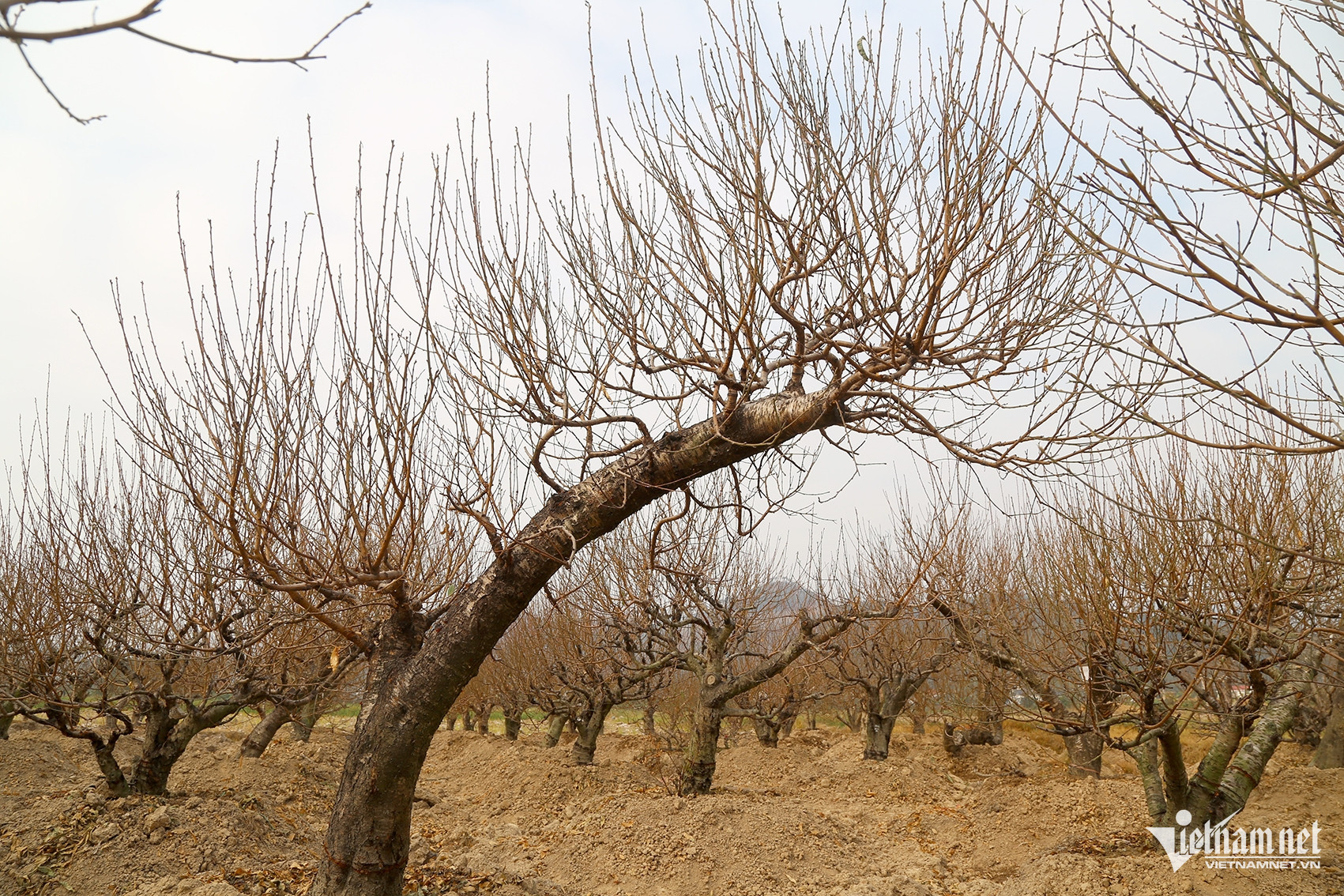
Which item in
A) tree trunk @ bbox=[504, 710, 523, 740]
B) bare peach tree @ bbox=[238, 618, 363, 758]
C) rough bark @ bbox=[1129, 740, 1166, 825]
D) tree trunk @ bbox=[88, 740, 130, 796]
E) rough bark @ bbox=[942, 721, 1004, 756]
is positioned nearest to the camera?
bare peach tree @ bbox=[238, 618, 363, 758]

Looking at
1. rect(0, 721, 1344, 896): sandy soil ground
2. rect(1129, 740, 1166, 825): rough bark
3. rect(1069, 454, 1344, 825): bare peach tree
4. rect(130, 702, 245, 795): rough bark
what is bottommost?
rect(0, 721, 1344, 896): sandy soil ground

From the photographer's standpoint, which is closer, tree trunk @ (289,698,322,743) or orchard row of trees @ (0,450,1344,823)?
orchard row of trees @ (0,450,1344,823)

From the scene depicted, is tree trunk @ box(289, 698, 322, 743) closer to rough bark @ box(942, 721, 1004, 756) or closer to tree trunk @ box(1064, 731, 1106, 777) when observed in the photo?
rough bark @ box(942, 721, 1004, 756)

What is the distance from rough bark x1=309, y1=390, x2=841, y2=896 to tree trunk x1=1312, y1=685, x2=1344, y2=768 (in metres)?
8.68

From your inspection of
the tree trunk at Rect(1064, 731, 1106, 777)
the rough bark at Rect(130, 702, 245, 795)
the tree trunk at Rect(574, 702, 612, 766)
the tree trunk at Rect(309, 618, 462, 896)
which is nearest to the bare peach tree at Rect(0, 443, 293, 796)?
the rough bark at Rect(130, 702, 245, 795)

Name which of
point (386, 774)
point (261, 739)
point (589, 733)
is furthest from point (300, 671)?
point (386, 774)

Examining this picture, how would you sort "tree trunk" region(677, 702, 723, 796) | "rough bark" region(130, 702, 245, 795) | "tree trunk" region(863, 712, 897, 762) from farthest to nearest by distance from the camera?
"tree trunk" region(863, 712, 897, 762)
"tree trunk" region(677, 702, 723, 796)
"rough bark" region(130, 702, 245, 795)

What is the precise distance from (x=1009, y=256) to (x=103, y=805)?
24.0 feet

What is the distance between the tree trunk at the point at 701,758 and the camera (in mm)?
7898

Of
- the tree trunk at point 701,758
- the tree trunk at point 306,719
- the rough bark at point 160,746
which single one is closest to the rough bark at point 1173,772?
the tree trunk at point 701,758

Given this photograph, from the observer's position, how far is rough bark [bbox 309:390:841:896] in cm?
324

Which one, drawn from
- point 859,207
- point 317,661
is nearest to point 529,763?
point 317,661

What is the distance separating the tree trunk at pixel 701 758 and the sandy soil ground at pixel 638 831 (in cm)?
27

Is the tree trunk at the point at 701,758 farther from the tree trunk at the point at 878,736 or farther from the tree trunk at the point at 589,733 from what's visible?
the tree trunk at the point at 878,736
